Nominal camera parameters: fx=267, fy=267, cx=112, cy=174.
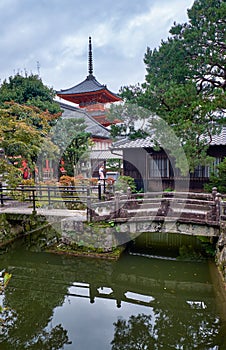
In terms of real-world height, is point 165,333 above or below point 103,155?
below

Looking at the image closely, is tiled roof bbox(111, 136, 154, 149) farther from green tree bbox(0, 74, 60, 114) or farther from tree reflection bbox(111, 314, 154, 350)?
tree reflection bbox(111, 314, 154, 350)

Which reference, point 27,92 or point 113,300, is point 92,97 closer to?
point 27,92

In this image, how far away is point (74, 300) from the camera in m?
6.35

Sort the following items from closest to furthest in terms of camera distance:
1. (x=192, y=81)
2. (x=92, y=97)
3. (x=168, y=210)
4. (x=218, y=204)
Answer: (x=218, y=204) → (x=168, y=210) → (x=192, y=81) → (x=92, y=97)

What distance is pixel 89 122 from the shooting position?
23.9m

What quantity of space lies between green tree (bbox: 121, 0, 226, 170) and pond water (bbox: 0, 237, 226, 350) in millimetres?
4011

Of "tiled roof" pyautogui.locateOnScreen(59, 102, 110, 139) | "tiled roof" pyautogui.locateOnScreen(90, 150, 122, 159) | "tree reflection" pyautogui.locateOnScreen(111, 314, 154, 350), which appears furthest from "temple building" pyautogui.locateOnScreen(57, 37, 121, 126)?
"tree reflection" pyautogui.locateOnScreen(111, 314, 154, 350)

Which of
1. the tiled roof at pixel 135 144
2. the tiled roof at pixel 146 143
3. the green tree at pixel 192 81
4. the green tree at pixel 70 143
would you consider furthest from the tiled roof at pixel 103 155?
the green tree at pixel 192 81

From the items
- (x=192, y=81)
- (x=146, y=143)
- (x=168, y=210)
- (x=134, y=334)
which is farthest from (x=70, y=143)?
(x=134, y=334)

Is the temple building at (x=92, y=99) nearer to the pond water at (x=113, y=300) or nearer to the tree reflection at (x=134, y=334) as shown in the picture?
the pond water at (x=113, y=300)

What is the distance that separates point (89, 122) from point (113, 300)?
1932 cm

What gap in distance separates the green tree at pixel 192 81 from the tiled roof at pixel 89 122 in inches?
471

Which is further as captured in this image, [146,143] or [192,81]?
[146,143]

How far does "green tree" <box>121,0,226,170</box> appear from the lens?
884cm
